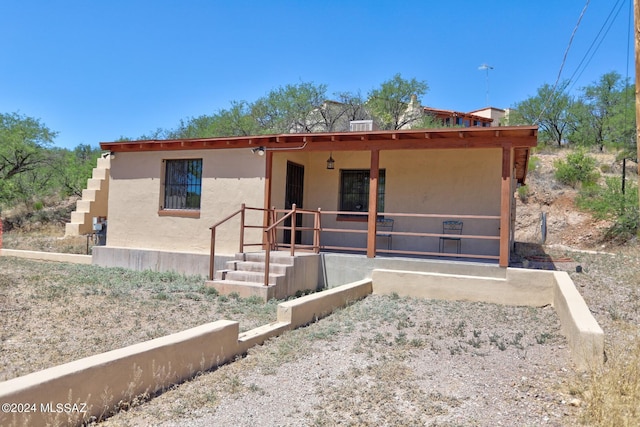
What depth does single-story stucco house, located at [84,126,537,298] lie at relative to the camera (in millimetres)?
9859

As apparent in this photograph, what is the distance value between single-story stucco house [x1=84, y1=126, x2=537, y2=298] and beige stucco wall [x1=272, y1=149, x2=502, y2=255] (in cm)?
2

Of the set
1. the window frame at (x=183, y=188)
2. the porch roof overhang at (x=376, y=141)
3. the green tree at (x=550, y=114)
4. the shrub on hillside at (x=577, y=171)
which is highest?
the green tree at (x=550, y=114)

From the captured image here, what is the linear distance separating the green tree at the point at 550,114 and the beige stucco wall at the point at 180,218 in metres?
28.4

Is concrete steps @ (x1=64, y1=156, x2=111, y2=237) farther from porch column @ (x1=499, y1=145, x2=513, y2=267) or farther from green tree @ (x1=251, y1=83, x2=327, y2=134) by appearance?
porch column @ (x1=499, y1=145, x2=513, y2=267)

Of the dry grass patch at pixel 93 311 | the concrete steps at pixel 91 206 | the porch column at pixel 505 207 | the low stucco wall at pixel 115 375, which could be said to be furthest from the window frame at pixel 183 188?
the concrete steps at pixel 91 206

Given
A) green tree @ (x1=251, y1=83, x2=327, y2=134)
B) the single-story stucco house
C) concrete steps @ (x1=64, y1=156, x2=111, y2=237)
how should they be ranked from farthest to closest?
green tree @ (x1=251, y1=83, x2=327, y2=134)
concrete steps @ (x1=64, y1=156, x2=111, y2=237)
the single-story stucco house

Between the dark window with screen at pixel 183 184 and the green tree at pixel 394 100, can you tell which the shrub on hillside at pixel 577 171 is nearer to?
the green tree at pixel 394 100

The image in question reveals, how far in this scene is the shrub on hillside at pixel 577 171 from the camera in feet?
75.7

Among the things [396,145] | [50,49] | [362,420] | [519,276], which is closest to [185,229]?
[396,145]

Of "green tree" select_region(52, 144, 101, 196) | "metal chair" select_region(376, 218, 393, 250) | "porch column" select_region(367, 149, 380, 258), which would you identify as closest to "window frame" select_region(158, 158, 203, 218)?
"porch column" select_region(367, 149, 380, 258)

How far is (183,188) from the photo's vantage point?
36.4ft

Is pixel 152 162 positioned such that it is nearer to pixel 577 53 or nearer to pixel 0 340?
pixel 0 340

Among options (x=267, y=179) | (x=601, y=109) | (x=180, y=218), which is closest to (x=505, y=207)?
(x=267, y=179)

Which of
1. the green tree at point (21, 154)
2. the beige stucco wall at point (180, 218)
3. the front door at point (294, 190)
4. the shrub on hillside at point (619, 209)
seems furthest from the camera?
the green tree at point (21, 154)
